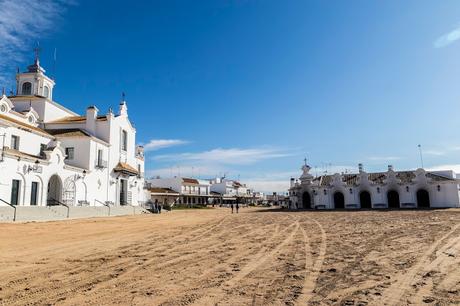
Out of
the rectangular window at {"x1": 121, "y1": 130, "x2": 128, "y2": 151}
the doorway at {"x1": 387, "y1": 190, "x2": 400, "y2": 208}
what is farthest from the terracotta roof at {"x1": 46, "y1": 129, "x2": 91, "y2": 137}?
the doorway at {"x1": 387, "y1": 190, "x2": 400, "y2": 208}

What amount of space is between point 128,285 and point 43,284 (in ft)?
5.49

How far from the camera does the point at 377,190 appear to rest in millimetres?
47875

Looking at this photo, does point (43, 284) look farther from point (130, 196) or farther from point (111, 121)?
point (130, 196)

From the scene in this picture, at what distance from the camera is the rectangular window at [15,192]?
81.0 feet

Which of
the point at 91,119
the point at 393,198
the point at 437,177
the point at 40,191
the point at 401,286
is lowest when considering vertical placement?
the point at 401,286

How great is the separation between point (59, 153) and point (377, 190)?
4051 cm

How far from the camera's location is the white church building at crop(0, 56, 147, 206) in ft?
85.3

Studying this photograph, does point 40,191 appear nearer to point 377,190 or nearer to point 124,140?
point 124,140

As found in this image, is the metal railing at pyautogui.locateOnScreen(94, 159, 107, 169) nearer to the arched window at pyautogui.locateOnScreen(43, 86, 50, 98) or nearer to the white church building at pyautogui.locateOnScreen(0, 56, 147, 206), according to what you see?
the white church building at pyautogui.locateOnScreen(0, 56, 147, 206)

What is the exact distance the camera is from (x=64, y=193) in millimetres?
30781

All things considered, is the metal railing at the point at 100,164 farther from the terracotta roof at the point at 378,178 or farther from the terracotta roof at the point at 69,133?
the terracotta roof at the point at 378,178

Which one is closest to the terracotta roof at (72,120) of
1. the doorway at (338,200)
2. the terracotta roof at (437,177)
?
the doorway at (338,200)

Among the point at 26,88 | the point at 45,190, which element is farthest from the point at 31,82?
the point at 45,190

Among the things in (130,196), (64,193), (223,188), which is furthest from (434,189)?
(223,188)
